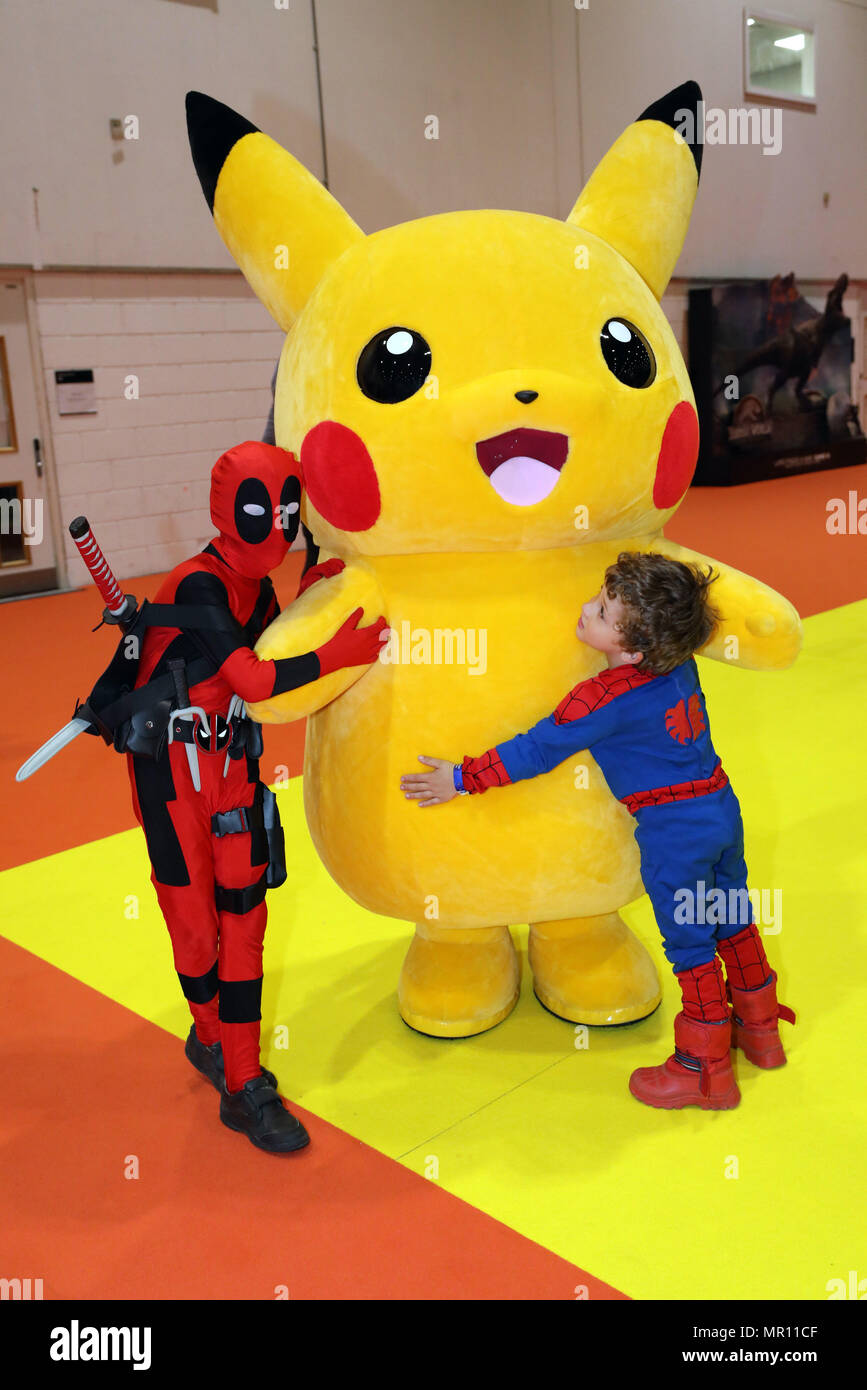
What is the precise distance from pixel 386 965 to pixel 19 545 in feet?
22.1

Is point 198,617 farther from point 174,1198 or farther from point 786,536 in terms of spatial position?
point 786,536

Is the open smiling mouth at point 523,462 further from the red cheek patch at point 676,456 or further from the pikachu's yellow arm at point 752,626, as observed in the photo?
the pikachu's yellow arm at point 752,626

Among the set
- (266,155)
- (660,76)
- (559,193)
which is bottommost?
(266,155)

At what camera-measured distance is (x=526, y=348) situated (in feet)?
7.17

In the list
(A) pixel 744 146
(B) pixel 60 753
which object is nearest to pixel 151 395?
(B) pixel 60 753

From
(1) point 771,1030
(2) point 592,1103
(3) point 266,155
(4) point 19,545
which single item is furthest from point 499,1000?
(4) point 19,545

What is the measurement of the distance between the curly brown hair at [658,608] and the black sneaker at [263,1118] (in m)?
1.12

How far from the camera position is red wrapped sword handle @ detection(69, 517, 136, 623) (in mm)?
2039

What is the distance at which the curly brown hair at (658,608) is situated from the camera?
2.19m

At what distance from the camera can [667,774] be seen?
2.29 m

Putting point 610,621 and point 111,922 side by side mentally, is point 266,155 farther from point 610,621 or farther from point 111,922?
point 111,922

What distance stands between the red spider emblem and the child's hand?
432 millimetres

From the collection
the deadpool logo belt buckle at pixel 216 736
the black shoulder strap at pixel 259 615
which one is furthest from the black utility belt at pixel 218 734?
the black shoulder strap at pixel 259 615

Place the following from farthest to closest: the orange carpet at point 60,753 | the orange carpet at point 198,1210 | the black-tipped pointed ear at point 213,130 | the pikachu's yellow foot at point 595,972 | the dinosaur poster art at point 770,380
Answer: the dinosaur poster art at point 770,380 < the orange carpet at point 60,753 < the pikachu's yellow foot at point 595,972 < the black-tipped pointed ear at point 213,130 < the orange carpet at point 198,1210
